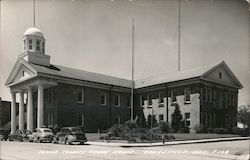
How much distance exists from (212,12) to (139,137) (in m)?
11.6

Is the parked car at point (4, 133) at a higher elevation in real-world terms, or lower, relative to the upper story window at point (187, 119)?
higher

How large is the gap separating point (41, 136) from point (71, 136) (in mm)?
2259

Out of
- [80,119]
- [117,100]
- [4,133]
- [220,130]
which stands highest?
[117,100]

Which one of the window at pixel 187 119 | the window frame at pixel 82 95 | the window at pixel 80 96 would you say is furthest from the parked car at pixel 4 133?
the window at pixel 187 119

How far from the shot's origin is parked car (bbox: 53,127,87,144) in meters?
18.7

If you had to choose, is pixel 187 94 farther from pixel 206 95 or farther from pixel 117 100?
pixel 117 100

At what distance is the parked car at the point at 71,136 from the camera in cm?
1873

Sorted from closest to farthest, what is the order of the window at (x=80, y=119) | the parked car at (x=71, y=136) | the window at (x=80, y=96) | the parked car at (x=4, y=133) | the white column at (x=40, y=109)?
the parked car at (x=4, y=133) < the parked car at (x=71, y=136) < the white column at (x=40, y=109) < the window at (x=80, y=119) < the window at (x=80, y=96)

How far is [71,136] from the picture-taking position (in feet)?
61.8

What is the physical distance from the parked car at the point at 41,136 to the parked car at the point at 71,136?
0.57 meters

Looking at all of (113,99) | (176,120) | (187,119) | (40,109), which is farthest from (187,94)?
(40,109)

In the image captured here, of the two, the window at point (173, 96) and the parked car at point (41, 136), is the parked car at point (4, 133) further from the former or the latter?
the window at point (173, 96)

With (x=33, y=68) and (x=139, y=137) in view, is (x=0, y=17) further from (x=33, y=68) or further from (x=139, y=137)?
(x=139, y=137)

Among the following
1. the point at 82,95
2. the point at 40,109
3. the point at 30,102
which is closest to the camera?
the point at 30,102
